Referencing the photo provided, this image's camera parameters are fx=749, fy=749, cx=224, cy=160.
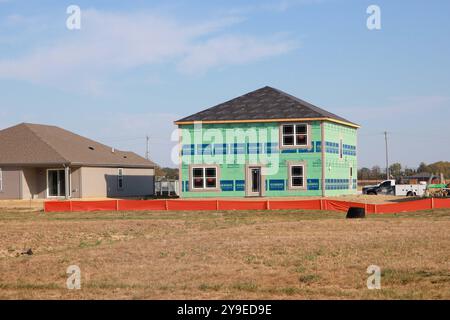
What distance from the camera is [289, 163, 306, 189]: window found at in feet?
155

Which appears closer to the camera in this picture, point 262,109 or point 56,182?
point 262,109

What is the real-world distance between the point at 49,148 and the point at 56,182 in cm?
248

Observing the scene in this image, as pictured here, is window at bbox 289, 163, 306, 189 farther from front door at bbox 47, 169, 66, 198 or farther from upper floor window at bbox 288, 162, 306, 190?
front door at bbox 47, 169, 66, 198

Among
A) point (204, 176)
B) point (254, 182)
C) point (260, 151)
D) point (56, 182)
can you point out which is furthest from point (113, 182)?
point (260, 151)

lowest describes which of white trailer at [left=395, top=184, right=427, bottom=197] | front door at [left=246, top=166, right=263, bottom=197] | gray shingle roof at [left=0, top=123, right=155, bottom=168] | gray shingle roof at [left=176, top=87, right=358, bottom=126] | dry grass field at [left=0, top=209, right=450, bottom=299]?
dry grass field at [left=0, top=209, right=450, bottom=299]

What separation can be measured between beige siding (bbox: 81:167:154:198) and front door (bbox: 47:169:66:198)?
1.41m

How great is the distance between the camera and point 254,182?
4791 centimetres

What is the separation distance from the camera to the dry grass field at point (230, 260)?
13461mm

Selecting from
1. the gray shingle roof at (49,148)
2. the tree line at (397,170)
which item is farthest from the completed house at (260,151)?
the tree line at (397,170)

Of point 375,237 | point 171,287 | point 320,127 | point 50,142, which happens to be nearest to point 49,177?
point 50,142

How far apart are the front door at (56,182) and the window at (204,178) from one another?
10002 mm

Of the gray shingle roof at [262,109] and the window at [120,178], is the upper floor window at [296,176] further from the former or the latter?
the window at [120,178]

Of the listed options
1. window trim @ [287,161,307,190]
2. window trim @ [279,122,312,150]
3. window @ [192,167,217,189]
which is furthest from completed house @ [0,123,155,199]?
window trim @ [287,161,307,190]

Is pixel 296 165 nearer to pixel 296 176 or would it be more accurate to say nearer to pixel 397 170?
pixel 296 176
